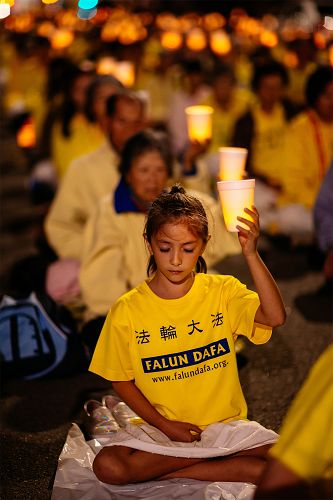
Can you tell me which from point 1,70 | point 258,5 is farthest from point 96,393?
point 258,5

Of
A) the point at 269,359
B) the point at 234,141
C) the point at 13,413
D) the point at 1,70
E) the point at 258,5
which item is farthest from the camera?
the point at 258,5

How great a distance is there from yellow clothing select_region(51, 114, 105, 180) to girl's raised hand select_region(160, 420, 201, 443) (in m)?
4.35

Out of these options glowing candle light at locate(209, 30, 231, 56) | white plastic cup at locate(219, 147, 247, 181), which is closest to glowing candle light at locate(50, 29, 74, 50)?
glowing candle light at locate(209, 30, 231, 56)

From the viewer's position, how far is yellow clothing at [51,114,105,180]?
7598 millimetres

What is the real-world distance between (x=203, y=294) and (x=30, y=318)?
160cm

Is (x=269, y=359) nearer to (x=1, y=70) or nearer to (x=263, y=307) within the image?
(x=263, y=307)

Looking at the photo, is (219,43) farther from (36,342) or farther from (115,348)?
(115,348)

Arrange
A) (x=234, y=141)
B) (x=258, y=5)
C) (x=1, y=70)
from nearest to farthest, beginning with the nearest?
1. (x=234, y=141)
2. (x=1, y=70)
3. (x=258, y=5)

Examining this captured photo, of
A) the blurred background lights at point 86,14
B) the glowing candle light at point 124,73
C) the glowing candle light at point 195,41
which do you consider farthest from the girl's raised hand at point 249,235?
the blurred background lights at point 86,14

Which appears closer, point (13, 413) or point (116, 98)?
point (13, 413)

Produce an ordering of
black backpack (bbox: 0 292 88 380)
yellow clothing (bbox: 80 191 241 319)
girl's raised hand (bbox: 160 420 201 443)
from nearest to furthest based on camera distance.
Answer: girl's raised hand (bbox: 160 420 201 443), black backpack (bbox: 0 292 88 380), yellow clothing (bbox: 80 191 241 319)

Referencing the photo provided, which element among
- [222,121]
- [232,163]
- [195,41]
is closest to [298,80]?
[222,121]

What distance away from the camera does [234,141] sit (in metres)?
8.20

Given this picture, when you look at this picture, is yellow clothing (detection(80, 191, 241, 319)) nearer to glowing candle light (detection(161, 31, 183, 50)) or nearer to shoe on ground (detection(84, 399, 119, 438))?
shoe on ground (detection(84, 399, 119, 438))
